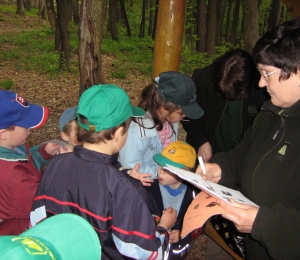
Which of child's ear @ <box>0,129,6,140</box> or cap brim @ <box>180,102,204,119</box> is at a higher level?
cap brim @ <box>180,102,204,119</box>

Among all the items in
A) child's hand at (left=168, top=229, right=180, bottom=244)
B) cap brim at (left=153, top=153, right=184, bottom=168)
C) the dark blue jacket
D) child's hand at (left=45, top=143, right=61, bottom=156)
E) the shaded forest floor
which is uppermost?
the dark blue jacket

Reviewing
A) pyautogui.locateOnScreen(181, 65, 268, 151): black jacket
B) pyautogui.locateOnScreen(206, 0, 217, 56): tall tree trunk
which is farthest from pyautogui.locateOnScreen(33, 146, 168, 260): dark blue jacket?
pyautogui.locateOnScreen(206, 0, 217, 56): tall tree trunk

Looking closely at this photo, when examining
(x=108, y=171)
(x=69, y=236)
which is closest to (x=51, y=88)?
(x=108, y=171)

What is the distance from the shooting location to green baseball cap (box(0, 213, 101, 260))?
901 mm

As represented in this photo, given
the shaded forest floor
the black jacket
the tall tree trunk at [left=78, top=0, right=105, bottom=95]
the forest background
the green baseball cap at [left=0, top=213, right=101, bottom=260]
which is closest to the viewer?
the green baseball cap at [left=0, top=213, right=101, bottom=260]

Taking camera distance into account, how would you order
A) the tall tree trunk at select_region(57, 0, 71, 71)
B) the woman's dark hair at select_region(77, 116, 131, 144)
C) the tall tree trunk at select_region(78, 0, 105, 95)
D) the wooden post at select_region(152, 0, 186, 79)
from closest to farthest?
the woman's dark hair at select_region(77, 116, 131, 144) → the wooden post at select_region(152, 0, 186, 79) → the tall tree trunk at select_region(78, 0, 105, 95) → the tall tree trunk at select_region(57, 0, 71, 71)

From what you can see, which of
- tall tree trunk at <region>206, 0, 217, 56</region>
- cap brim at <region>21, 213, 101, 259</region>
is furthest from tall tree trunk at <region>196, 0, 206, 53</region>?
cap brim at <region>21, 213, 101, 259</region>

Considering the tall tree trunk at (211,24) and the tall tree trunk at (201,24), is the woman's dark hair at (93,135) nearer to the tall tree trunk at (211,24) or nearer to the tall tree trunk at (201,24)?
the tall tree trunk at (211,24)

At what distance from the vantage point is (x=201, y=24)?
48.8ft

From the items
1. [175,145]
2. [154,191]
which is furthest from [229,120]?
[154,191]

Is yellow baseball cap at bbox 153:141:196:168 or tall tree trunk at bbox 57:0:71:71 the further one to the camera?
tall tree trunk at bbox 57:0:71:71

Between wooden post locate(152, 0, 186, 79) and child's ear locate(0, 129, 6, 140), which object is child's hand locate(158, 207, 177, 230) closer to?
child's ear locate(0, 129, 6, 140)

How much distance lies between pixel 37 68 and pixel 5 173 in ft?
30.6

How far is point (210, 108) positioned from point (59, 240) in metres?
2.20
